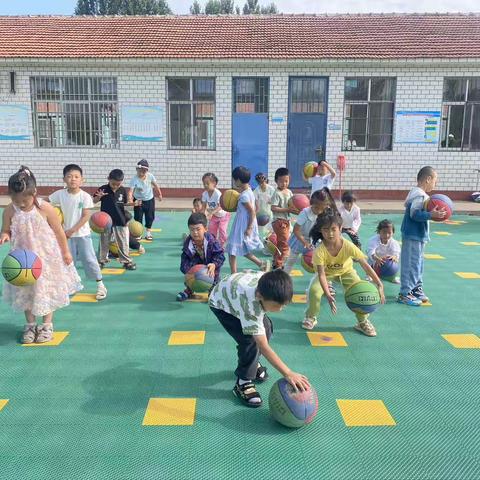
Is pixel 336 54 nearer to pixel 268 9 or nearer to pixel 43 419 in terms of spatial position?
pixel 43 419

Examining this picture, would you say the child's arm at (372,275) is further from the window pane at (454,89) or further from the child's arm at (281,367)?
the window pane at (454,89)

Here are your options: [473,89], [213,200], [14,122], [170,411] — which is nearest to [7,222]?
[170,411]

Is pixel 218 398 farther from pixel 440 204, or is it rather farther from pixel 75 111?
pixel 75 111

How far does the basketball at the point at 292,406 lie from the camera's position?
3.28 meters

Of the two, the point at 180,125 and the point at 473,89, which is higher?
the point at 473,89

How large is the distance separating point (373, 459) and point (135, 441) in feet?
5.00

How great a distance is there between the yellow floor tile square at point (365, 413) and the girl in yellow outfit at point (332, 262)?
124cm

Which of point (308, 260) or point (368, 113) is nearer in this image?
point (308, 260)

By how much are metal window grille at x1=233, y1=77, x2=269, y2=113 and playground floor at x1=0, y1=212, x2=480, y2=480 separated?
1019 cm

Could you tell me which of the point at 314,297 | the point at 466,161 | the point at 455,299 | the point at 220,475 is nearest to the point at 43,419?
the point at 220,475

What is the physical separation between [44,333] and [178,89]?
1167cm

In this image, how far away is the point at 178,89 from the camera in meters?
15.1

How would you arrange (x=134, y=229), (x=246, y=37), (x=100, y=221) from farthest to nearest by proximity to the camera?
Answer: (x=246, y=37) < (x=134, y=229) < (x=100, y=221)

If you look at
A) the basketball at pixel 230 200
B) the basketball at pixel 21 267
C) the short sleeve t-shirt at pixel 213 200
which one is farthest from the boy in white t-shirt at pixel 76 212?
the short sleeve t-shirt at pixel 213 200
